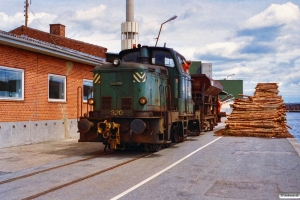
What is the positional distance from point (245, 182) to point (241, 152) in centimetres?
473

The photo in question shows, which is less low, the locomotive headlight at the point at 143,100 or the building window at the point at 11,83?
the building window at the point at 11,83

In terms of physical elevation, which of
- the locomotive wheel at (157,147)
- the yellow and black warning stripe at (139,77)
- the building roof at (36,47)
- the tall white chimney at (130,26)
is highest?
the tall white chimney at (130,26)

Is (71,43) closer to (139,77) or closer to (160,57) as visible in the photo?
(160,57)

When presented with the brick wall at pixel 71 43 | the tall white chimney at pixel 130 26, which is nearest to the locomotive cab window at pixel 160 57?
the brick wall at pixel 71 43

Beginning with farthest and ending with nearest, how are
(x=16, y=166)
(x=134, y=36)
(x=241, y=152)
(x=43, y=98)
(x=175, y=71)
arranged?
(x=134, y=36) < (x=43, y=98) < (x=175, y=71) < (x=241, y=152) < (x=16, y=166)

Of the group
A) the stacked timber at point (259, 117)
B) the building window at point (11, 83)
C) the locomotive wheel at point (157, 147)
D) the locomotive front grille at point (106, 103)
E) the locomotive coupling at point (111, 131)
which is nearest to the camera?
the locomotive coupling at point (111, 131)

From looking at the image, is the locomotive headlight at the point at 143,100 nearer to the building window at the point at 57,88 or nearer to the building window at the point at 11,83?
the building window at the point at 11,83

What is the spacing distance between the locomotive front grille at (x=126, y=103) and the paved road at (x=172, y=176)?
4.95 ft

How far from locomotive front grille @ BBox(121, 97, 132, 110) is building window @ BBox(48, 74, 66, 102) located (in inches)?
235

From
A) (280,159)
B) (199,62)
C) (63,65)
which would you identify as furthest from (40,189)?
(199,62)

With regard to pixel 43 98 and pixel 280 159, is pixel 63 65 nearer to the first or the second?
pixel 43 98

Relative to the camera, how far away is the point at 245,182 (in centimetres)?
720

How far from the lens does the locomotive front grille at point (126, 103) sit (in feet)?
36.8

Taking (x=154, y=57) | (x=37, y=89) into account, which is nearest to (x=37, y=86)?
(x=37, y=89)
